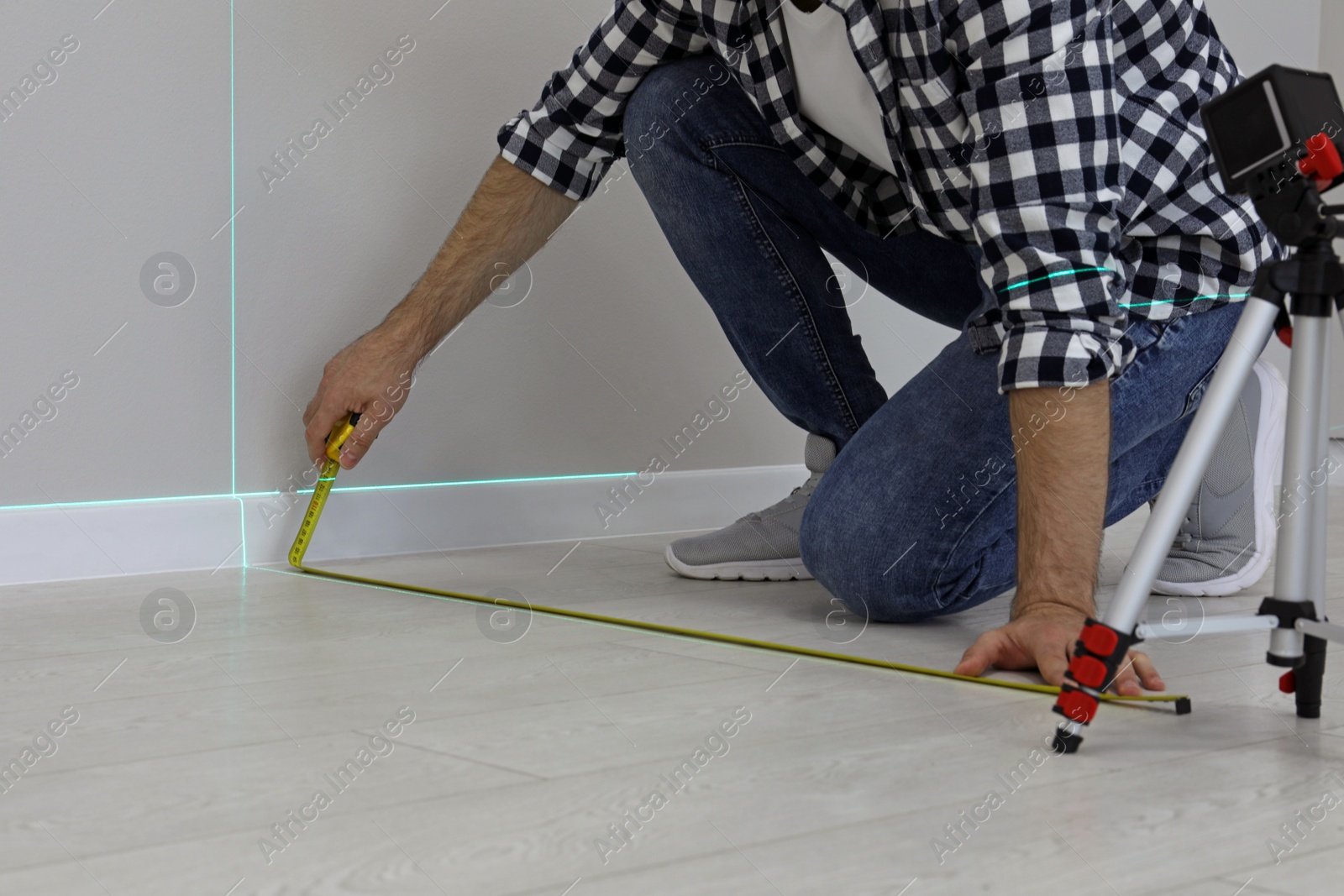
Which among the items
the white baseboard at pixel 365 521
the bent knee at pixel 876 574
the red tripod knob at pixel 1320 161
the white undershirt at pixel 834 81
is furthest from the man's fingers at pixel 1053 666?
the white baseboard at pixel 365 521

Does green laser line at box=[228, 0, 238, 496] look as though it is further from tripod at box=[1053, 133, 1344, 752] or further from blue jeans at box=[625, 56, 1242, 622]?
tripod at box=[1053, 133, 1344, 752]

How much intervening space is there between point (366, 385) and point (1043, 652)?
2.50 ft

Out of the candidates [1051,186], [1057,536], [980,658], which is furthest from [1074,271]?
[980,658]

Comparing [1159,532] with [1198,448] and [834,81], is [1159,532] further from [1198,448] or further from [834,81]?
[834,81]

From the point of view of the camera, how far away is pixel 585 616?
4.08ft

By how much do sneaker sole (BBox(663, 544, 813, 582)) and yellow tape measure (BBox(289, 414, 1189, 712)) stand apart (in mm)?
253

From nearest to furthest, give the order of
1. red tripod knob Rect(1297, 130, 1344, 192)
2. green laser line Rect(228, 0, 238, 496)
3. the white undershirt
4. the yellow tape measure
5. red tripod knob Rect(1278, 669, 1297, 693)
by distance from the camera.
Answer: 1. red tripod knob Rect(1297, 130, 1344, 192)
2. red tripod knob Rect(1278, 669, 1297, 693)
3. the yellow tape measure
4. the white undershirt
5. green laser line Rect(228, 0, 238, 496)

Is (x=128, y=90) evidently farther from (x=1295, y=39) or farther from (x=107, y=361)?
(x=1295, y=39)

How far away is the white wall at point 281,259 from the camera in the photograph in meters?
1.36

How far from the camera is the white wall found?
1355 millimetres

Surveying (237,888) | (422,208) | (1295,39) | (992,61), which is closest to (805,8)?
(992,61)

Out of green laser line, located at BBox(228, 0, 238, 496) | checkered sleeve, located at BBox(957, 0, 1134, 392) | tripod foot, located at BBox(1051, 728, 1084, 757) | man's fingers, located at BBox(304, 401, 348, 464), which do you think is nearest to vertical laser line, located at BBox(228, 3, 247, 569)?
green laser line, located at BBox(228, 0, 238, 496)

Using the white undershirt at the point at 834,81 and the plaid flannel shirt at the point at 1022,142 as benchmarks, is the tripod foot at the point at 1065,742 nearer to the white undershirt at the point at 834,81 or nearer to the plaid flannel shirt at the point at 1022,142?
the plaid flannel shirt at the point at 1022,142

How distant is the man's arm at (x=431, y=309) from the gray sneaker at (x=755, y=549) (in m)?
0.40
